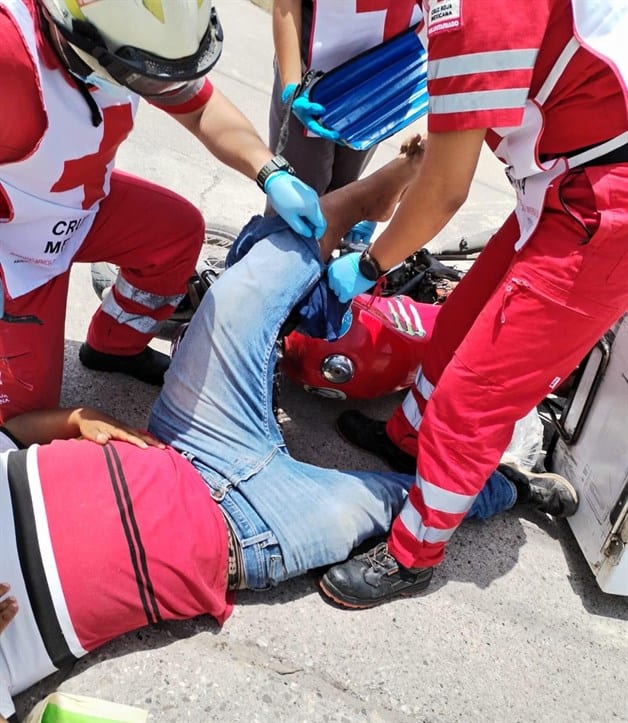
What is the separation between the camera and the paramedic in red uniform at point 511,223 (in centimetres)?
137

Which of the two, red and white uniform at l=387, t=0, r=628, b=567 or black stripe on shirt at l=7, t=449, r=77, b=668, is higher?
red and white uniform at l=387, t=0, r=628, b=567

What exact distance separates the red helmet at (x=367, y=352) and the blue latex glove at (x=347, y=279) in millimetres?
227

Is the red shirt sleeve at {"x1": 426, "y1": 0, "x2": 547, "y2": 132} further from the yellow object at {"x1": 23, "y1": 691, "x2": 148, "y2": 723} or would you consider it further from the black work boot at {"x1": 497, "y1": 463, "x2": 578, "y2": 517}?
the yellow object at {"x1": 23, "y1": 691, "x2": 148, "y2": 723}

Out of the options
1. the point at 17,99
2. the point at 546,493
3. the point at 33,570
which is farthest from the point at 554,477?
the point at 17,99

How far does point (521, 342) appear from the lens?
1599mm

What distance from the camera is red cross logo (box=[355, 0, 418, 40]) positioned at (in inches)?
82.9

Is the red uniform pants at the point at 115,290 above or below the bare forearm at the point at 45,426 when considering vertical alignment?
above

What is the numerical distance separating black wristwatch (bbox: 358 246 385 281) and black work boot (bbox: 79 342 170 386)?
827 mm

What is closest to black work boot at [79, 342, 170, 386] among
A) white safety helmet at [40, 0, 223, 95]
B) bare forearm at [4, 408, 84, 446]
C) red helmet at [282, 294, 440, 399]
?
red helmet at [282, 294, 440, 399]

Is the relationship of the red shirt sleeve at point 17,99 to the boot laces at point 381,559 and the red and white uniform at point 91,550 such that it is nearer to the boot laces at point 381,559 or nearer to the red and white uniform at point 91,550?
the red and white uniform at point 91,550

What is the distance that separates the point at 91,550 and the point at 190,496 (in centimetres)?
24

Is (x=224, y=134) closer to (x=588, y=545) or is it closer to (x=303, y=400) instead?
(x=303, y=400)

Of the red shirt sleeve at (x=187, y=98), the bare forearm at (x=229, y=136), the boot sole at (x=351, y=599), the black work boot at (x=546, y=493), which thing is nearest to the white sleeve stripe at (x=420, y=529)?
the boot sole at (x=351, y=599)

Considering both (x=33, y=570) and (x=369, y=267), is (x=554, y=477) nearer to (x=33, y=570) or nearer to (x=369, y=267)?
(x=369, y=267)
